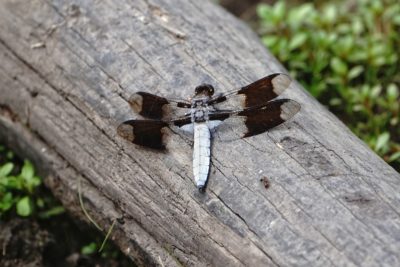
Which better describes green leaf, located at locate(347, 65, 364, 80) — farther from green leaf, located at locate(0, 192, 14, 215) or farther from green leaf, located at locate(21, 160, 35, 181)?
green leaf, located at locate(0, 192, 14, 215)

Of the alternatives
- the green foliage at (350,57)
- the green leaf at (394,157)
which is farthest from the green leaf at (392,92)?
the green leaf at (394,157)

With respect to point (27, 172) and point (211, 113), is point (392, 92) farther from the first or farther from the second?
point (27, 172)

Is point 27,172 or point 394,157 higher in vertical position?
point 394,157

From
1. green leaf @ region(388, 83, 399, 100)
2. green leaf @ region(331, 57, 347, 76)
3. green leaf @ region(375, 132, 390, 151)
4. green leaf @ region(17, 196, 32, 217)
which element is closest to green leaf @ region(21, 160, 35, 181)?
green leaf @ region(17, 196, 32, 217)

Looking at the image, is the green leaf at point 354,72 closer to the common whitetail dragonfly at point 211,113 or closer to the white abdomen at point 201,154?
the common whitetail dragonfly at point 211,113

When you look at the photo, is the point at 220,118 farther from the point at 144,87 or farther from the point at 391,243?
the point at 391,243

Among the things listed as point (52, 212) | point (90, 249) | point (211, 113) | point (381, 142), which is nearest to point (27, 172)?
point (52, 212)
